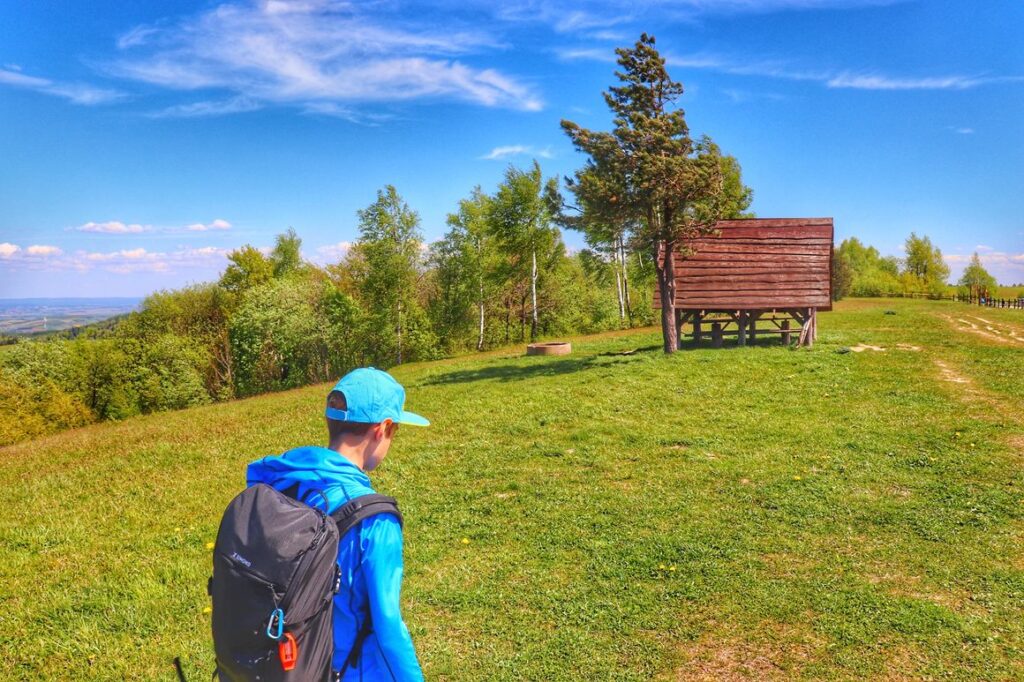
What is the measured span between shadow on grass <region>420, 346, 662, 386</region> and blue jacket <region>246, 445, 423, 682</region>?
18.0 meters

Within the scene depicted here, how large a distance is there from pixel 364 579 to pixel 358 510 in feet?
1.17

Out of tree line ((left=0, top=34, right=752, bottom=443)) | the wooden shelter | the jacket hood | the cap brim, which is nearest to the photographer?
the jacket hood

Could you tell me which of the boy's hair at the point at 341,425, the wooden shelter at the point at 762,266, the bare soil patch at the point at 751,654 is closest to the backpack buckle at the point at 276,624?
the boy's hair at the point at 341,425

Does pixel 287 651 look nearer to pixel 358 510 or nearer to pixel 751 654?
pixel 358 510

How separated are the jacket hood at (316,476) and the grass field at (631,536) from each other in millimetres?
3627

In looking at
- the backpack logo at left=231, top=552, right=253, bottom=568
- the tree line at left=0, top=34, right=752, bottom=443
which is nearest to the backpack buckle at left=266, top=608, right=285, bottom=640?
the backpack logo at left=231, top=552, right=253, bottom=568

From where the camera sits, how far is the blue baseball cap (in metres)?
3.25

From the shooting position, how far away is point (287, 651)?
265 cm

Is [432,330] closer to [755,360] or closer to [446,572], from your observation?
[755,360]

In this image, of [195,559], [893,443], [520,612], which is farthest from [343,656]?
[893,443]

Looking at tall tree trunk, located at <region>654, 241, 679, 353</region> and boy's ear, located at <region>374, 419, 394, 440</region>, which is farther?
tall tree trunk, located at <region>654, 241, 679, 353</region>

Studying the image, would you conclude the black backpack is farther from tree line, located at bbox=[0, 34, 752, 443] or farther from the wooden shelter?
tree line, located at bbox=[0, 34, 752, 443]

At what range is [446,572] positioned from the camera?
7.68m

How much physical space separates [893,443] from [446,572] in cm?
946
